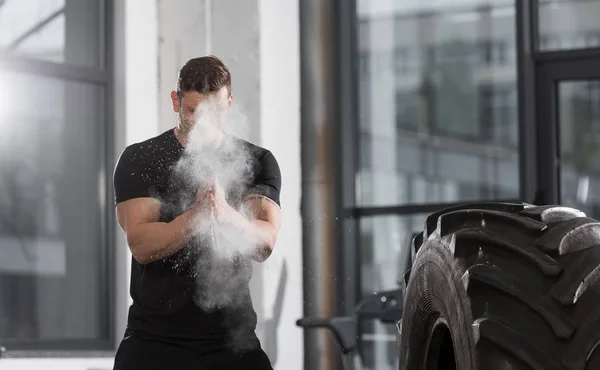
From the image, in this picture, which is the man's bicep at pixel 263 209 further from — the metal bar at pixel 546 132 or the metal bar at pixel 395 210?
the metal bar at pixel 395 210

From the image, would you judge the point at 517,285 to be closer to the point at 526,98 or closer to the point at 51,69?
the point at 51,69

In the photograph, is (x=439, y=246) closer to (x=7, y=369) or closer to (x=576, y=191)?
(x=7, y=369)

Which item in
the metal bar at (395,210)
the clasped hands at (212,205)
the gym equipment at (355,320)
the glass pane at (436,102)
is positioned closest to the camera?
the clasped hands at (212,205)

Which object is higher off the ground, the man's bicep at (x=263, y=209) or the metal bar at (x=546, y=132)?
the metal bar at (x=546, y=132)

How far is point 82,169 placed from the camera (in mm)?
4176

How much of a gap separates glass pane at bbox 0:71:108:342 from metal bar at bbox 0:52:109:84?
29 mm

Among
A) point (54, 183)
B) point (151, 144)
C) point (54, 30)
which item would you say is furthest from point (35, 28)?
point (151, 144)

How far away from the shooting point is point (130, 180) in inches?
78.2

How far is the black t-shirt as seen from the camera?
1.95 m

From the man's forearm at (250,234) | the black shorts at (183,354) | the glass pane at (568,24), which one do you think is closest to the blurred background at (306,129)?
the glass pane at (568,24)

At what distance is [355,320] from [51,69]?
1462 millimetres

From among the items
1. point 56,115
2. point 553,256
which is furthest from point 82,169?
point 553,256

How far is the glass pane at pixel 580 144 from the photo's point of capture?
420 cm

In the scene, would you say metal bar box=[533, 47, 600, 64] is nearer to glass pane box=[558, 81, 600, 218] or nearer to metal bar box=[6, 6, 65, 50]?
glass pane box=[558, 81, 600, 218]
